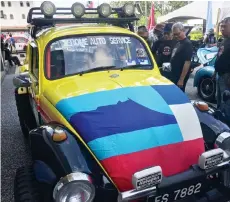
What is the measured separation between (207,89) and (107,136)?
5.41 meters

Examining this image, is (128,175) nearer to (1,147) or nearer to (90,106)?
(90,106)

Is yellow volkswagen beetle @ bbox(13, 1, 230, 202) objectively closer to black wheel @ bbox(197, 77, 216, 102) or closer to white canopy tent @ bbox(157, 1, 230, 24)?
black wheel @ bbox(197, 77, 216, 102)

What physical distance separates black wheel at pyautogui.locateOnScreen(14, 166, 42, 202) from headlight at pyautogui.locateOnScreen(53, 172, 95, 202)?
298mm

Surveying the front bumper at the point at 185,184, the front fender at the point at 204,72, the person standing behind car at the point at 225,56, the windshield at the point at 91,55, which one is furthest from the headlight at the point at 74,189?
the front fender at the point at 204,72

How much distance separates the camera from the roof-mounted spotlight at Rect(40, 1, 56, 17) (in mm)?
3557

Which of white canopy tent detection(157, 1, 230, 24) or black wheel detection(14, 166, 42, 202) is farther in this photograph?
white canopy tent detection(157, 1, 230, 24)

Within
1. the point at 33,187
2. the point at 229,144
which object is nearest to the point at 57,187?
the point at 33,187

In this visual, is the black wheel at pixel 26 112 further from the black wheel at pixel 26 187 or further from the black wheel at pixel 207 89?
the black wheel at pixel 207 89

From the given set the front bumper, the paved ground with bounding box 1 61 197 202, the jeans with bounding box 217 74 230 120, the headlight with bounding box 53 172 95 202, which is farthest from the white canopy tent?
the headlight with bounding box 53 172 95 202

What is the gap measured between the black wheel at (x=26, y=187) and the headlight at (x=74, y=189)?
0.30 meters

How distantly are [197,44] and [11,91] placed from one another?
10.2 m

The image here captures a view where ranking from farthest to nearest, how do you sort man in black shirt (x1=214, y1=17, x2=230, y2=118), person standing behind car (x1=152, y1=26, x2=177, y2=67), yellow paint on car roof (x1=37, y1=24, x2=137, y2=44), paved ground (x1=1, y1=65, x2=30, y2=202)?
1. person standing behind car (x1=152, y1=26, x2=177, y2=67)
2. man in black shirt (x1=214, y1=17, x2=230, y2=118)
3. paved ground (x1=1, y1=65, x2=30, y2=202)
4. yellow paint on car roof (x1=37, y1=24, x2=137, y2=44)

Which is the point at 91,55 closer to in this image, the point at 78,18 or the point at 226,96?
the point at 78,18

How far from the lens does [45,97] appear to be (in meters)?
2.98
